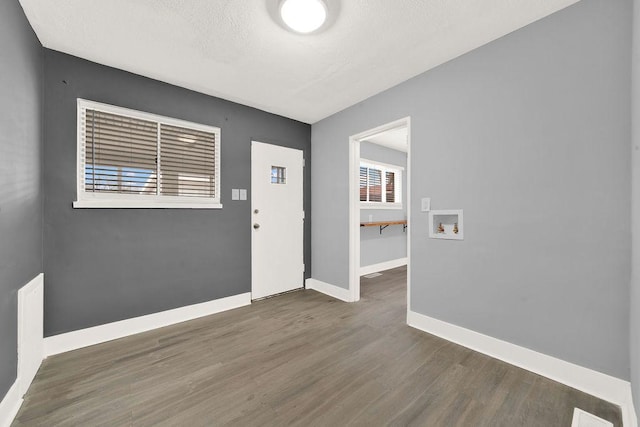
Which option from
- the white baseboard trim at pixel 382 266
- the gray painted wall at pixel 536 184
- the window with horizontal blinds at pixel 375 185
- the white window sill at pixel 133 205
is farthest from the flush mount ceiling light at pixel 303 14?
the white baseboard trim at pixel 382 266

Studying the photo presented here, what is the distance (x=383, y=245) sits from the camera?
523cm

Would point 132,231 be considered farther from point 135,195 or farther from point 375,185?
point 375,185

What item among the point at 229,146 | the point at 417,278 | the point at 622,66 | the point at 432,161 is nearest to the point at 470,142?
the point at 432,161

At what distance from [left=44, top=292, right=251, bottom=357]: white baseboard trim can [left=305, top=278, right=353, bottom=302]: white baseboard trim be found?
43.7 inches

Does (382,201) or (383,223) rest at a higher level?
(382,201)

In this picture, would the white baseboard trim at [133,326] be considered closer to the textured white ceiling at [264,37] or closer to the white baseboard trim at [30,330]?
the white baseboard trim at [30,330]

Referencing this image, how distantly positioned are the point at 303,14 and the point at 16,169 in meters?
2.15

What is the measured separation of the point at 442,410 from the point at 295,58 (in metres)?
2.92

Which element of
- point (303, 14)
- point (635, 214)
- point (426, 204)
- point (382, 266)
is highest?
point (303, 14)

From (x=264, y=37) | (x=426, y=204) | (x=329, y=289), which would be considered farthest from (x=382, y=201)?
(x=264, y=37)

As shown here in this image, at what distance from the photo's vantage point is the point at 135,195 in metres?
2.59

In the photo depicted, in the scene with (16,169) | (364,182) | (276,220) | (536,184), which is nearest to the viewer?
(16,169)

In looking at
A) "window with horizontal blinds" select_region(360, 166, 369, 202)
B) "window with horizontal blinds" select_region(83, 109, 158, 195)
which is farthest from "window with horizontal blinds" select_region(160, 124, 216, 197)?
"window with horizontal blinds" select_region(360, 166, 369, 202)

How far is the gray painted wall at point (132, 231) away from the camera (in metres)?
2.21
